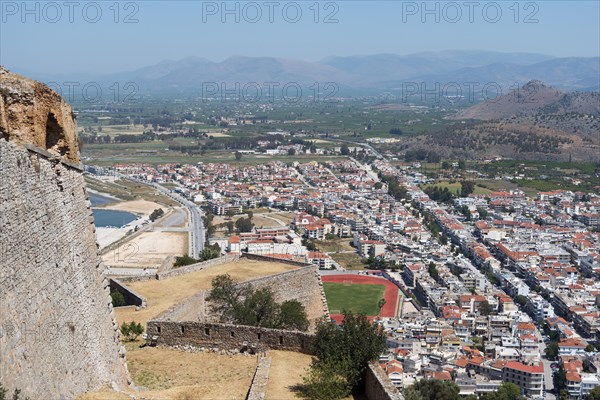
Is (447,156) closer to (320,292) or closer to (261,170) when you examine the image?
(261,170)

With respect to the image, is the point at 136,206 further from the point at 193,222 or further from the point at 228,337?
the point at 228,337

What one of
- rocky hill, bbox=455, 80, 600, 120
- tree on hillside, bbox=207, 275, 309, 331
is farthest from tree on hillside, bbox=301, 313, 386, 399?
rocky hill, bbox=455, 80, 600, 120

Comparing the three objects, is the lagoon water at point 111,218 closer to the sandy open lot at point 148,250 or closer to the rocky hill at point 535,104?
the sandy open lot at point 148,250

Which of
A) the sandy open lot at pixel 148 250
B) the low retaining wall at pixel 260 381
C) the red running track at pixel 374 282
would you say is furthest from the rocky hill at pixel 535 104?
the low retaining wall at pixel 260 381

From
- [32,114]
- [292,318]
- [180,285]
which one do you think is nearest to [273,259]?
[180,285]

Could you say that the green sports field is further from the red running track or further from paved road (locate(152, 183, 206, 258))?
paved road (locate(152, 183, 206, 258))

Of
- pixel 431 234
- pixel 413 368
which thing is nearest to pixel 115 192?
pixel 431 234
